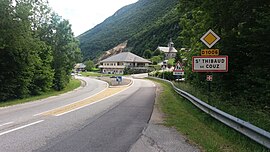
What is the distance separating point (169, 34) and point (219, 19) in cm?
15307

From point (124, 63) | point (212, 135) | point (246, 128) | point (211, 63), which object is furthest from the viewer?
point (124, 63)

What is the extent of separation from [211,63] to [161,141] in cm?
491

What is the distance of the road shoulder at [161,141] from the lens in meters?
6.50

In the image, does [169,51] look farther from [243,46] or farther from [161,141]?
[161,141]

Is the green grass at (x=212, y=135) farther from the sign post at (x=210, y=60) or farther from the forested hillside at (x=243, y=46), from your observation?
the forested hillside at (x=243, y=46)

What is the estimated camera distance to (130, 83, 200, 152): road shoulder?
6.50 meters

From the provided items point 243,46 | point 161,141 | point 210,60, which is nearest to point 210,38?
point 210,60

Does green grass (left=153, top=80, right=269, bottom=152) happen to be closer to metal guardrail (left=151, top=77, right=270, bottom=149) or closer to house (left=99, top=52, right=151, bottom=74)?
metal guardrail (left=151, top=77, right=270, bottom=149)

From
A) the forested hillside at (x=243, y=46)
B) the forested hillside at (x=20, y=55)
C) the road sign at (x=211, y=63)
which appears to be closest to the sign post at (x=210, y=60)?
the road sign at (x=211, y=63)

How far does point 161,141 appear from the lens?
7.30 metres

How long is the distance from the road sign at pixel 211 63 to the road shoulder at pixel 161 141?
10.2ft

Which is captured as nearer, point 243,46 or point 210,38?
point 210,38

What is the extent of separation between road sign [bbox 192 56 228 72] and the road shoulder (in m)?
3.12

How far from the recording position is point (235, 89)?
47.9ft
